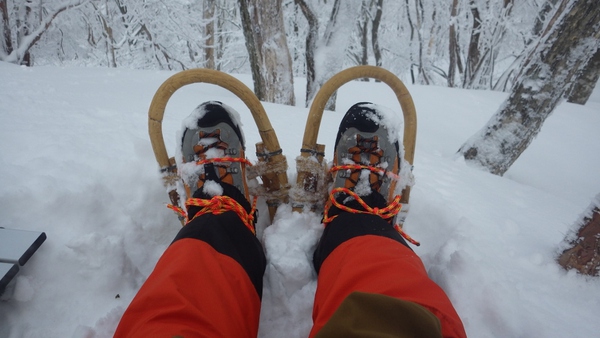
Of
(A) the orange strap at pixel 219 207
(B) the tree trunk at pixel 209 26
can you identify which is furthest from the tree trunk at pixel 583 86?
(B) the tree trunk at pixel 209 26

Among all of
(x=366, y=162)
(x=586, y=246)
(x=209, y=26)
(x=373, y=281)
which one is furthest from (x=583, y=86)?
(x=209, y=26)

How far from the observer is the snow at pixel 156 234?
2.74 ft

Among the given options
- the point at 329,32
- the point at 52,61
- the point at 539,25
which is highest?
the point at 539,25

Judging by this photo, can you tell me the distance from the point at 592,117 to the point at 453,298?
479cm

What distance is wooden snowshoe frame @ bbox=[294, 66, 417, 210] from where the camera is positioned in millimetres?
1143

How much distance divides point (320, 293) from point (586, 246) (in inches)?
34.0

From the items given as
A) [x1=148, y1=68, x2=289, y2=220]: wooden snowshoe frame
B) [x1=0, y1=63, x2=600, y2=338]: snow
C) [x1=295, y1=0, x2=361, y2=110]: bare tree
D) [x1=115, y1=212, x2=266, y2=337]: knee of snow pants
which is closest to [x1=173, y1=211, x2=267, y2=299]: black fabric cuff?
[x1=115, y1=212, x2=266, y2=337]: knee of snow pants

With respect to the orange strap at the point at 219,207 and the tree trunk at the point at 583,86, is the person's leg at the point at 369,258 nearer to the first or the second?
the orange strap at the point at 219,207

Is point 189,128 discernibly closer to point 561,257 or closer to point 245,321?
point 245,321

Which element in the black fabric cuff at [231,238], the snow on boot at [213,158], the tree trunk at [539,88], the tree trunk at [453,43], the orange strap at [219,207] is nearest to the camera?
the black fabric cuff at [231,238]

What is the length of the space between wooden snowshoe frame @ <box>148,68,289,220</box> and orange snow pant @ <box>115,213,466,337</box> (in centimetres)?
33

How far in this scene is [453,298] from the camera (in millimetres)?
881

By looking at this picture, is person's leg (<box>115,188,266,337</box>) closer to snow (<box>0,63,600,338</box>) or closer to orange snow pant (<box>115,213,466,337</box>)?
orange snow pant (<box>115,213,466,337</box>)

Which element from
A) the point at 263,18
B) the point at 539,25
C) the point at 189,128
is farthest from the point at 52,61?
the point at 539,25
